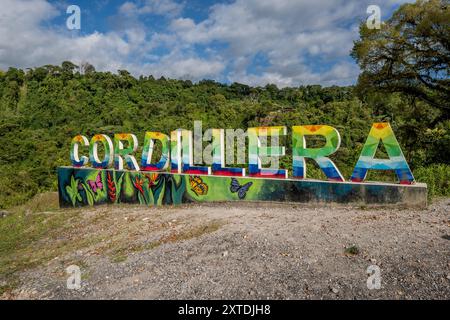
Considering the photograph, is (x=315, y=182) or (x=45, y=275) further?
(x=315, y=182)

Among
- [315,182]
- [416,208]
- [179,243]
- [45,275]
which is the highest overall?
[315,182]

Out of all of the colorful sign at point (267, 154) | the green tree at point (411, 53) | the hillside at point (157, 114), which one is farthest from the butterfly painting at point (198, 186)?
the green tree at point (411, 53)

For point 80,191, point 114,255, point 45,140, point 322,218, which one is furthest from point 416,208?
point 45,140

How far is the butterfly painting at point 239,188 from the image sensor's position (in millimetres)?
10852

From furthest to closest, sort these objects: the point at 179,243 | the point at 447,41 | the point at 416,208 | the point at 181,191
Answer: the point at 447,41 → the point at 181,191 → the point at 416,208 → the point at 179,243

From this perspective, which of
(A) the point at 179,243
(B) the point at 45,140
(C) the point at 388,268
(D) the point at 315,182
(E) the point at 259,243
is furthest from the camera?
(B) the point at 45,140

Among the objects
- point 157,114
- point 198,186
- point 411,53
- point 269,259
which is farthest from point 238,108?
point 269,259

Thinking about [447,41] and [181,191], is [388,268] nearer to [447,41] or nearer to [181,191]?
[181,191]

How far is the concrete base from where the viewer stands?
8812 millimetres

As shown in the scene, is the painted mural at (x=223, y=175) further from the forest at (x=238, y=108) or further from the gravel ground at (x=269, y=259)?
the forest at (x=238, y=108)

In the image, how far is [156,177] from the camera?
1309 cm

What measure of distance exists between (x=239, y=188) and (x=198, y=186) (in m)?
1.68

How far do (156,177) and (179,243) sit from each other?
5778 mm

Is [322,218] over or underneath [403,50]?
underneath
